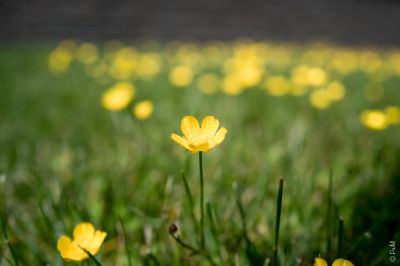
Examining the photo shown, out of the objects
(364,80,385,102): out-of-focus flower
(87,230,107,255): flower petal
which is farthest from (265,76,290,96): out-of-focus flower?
(87,230,107,255): flower petal

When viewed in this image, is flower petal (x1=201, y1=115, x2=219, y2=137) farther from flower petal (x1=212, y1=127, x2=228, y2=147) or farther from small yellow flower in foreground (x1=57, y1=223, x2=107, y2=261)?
small yellow flower in foreground (x1=57, y1=223, x2=107, y2=261)

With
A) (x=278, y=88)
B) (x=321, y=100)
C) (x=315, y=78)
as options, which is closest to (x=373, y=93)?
(x=315, y=78)

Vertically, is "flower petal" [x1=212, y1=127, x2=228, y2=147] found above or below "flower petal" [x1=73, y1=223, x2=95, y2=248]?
above

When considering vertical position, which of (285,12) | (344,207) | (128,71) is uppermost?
(285,12)

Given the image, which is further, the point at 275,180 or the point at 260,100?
the point at 260,100

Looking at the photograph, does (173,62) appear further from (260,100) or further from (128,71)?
(260,100)

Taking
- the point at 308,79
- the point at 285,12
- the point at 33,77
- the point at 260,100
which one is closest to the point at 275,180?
the point at 308,79
